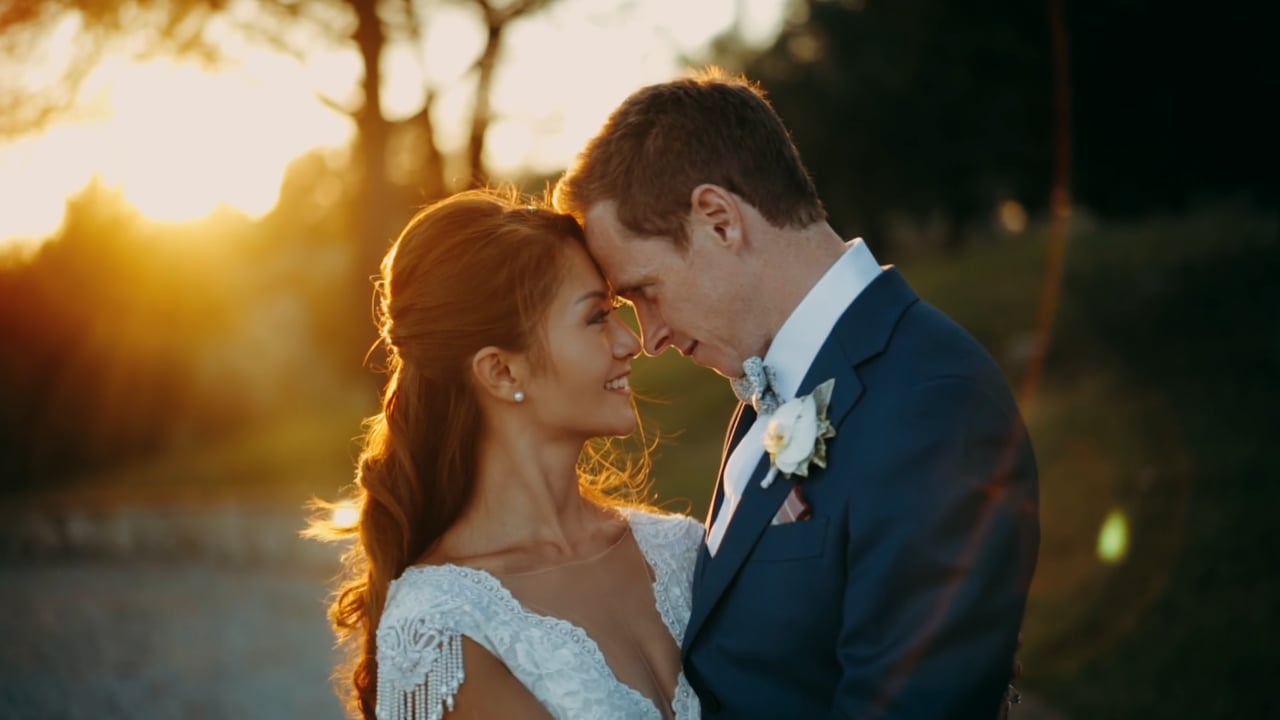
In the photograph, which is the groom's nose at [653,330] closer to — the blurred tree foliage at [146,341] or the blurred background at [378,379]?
the blurred background at [378,379]

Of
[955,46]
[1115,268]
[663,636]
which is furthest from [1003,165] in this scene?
[663,636]

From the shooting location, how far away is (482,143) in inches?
501

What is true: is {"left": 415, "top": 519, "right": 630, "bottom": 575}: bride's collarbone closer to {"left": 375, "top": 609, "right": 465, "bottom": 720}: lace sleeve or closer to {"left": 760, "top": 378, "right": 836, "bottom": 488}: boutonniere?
{"left": 375, "top": 609, "right": 465, "bottom": 720}: lace sleeve

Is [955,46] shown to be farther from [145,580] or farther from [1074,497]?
[145,580]

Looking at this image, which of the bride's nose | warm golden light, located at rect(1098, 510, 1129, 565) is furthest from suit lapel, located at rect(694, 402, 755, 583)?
warm golden light, located at rect(1098, 510, 1129, 565)

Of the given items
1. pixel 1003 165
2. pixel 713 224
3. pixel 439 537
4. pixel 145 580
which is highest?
pixel 713 224

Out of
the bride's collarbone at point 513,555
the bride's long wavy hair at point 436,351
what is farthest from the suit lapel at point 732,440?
the bride's long wavy hair at point 436,351

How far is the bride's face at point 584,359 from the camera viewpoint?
3287 mm

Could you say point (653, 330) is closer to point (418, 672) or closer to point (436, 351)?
point (436, 351)

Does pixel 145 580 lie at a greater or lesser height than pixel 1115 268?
lesser

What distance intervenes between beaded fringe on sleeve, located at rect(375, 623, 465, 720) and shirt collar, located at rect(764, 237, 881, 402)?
1.10 meters

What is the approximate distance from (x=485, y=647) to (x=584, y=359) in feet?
2.82

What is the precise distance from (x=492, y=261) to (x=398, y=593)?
0.97 meters

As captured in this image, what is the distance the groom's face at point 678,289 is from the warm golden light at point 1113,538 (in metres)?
5.33
